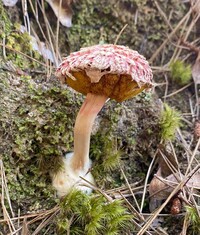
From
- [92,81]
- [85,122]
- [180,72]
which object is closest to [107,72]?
[92,81]

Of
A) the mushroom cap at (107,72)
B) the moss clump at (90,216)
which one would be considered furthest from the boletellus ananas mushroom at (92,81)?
the moss clump at (90,216)

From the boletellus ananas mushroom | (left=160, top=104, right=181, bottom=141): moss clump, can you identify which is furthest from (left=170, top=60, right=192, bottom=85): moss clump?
the boletellus ananas mushroom

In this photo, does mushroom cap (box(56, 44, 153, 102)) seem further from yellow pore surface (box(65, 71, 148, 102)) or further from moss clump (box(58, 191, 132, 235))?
moss clump (box(58, 191, 132, 235))

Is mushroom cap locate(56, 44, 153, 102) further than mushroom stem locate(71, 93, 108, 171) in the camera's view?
No

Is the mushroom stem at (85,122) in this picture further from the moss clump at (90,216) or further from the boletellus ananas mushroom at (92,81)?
the moss clump at (90,216)

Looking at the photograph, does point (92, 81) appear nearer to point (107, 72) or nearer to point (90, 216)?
point (107, 72)

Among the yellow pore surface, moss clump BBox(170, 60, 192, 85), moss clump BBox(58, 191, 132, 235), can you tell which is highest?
moss clump BBox(170, 60, 192, 85)

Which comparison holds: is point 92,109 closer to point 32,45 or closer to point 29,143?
point 29,143
